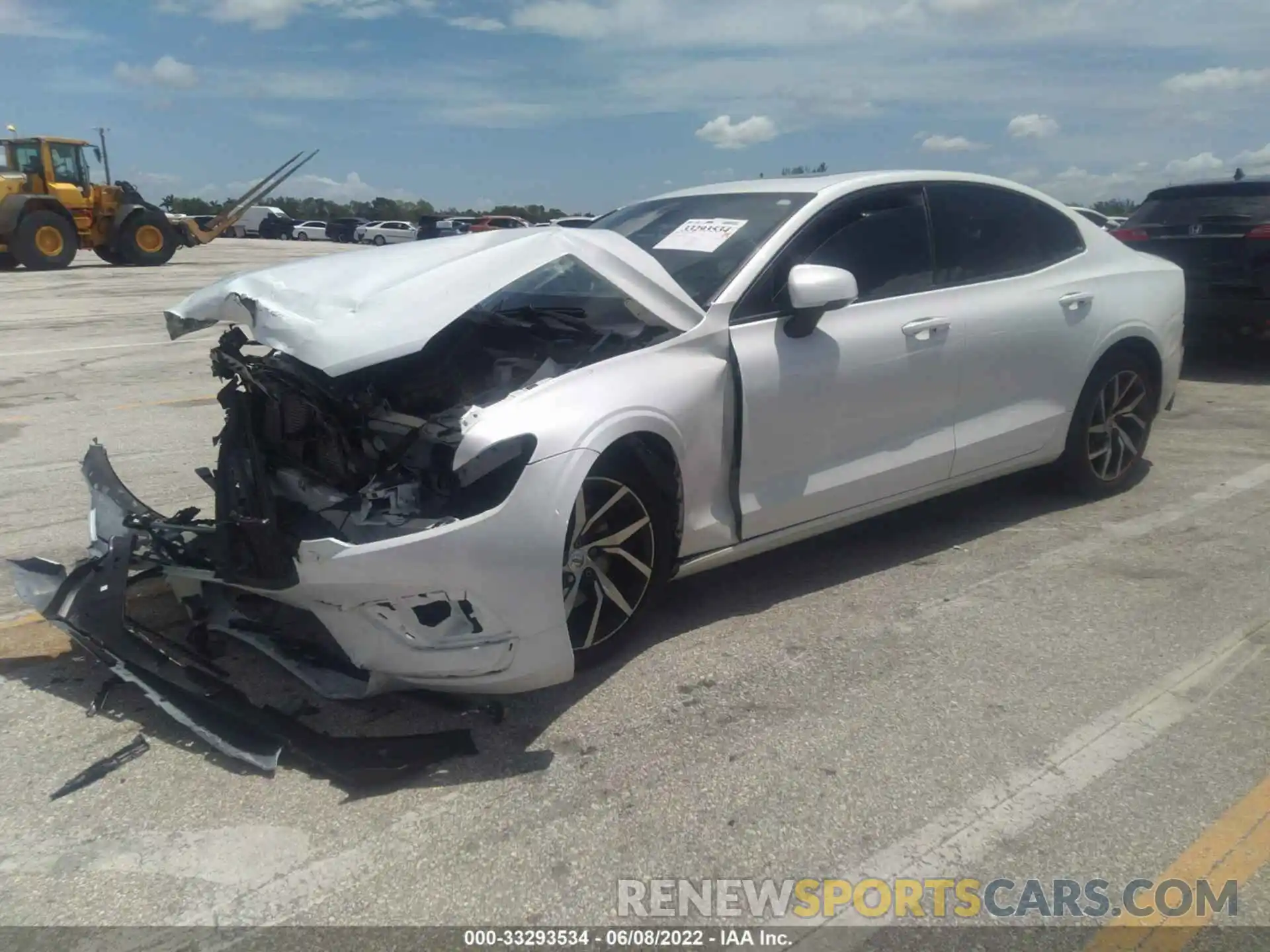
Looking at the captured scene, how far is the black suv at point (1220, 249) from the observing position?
337 inches

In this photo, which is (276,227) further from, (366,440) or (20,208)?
(366,440)

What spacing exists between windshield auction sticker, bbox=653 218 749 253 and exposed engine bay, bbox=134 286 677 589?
502mm

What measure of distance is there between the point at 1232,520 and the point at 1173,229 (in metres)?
4.81

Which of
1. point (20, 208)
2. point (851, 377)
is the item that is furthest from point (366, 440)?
point (20, 208)

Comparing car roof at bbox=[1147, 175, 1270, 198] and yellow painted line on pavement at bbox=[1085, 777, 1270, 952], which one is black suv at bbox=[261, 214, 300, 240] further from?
yellow painted line on pavement at bbox=[1085, 777, 1270, 952]

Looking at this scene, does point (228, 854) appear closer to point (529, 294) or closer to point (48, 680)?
point (48, 680)

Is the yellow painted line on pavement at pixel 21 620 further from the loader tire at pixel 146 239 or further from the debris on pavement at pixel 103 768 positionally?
the loader tire at pixel 146 239

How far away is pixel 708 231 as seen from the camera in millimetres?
4441

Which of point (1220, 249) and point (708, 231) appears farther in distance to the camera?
point (1220, 249)

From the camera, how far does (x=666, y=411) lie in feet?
11.9

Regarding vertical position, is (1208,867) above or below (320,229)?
below

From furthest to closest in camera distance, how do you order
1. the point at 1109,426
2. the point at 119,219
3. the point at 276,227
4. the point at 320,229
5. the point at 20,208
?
the point at 276,227 → the point at 320,229 → the point at 119,219 → the point at 20,208 → the point at 1109,426

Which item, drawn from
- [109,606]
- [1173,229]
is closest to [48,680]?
[109,606]

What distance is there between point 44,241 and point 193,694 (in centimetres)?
2284
